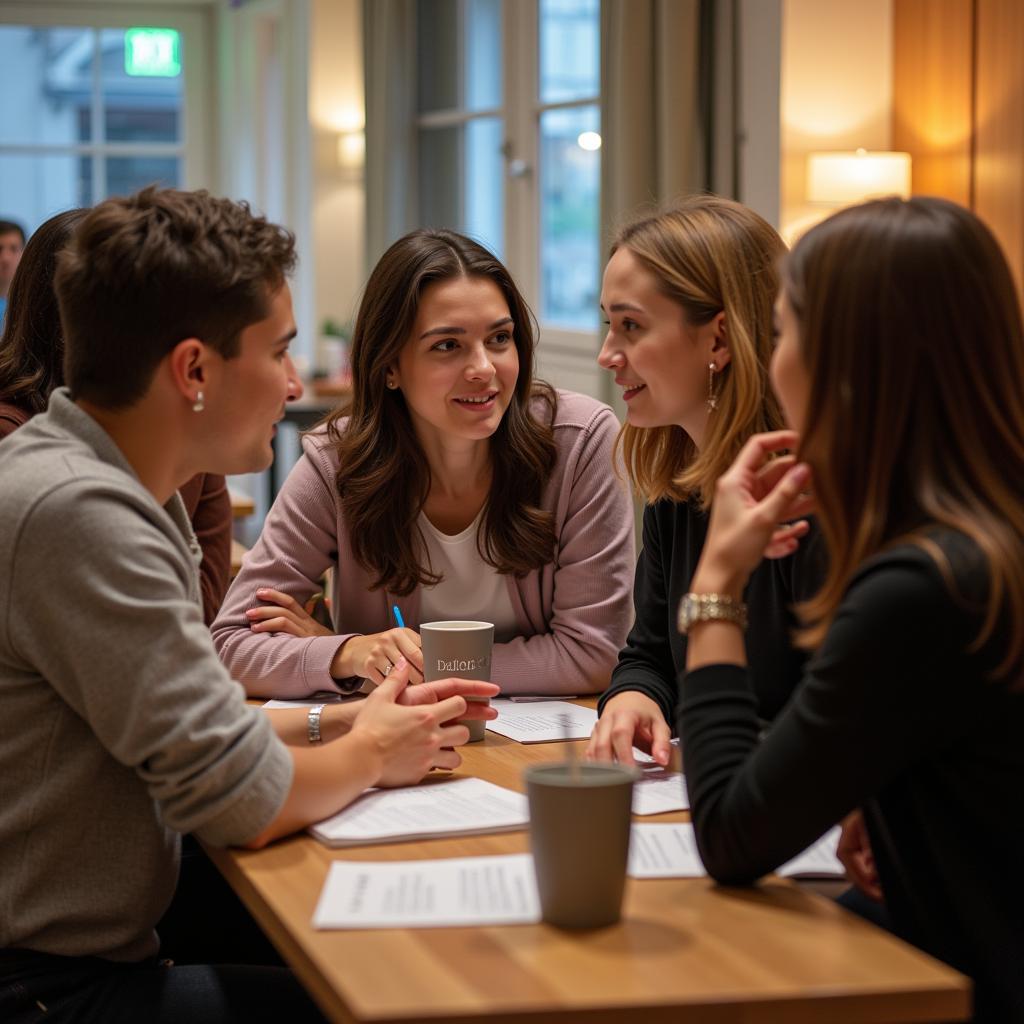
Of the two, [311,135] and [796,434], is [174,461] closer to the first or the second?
[796,434]

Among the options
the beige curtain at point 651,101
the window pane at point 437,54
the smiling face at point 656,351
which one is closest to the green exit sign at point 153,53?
the window pane at point 437,54

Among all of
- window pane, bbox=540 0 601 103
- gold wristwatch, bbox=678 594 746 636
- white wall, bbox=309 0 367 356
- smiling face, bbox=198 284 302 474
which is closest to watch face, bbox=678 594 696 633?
gold wristwatch, bbox=678 594 746 636

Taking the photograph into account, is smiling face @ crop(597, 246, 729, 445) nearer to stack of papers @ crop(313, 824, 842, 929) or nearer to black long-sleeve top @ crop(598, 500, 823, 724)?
black long-sleeve top @ crop(598, 500, 823, 724)

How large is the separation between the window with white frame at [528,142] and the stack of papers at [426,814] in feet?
10.8

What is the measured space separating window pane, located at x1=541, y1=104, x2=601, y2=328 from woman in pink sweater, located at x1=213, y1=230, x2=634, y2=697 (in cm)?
274

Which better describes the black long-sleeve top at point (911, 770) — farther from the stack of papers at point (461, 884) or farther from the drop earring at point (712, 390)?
the drop earring at point (712, 390)

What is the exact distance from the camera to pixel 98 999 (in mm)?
1280

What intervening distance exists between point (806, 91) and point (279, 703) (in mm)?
2905

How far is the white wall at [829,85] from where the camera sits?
13.4 feet

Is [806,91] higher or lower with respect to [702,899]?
higher

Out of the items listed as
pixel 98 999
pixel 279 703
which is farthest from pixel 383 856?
pixel 279 703

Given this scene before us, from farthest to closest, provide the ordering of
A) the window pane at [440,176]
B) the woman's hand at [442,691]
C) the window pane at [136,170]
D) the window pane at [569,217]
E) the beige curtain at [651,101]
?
the window pane at [136,170]
the window pane at [440,176]
the window pane at [569,217]
the beige curtain at [651,101]
the woman's hand at [442,691]

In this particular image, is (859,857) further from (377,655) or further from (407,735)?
(377,655)

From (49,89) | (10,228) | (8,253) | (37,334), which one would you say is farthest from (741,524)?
(49,89)
